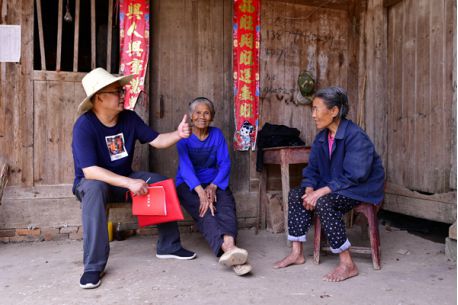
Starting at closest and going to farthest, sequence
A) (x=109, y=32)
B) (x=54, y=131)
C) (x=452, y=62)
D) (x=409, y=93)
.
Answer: (x=452, y=62) → (x=54, y=131) → (x=109, y=32) → (x=409, y=93)

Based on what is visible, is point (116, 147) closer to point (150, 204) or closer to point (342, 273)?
point (150, 204)

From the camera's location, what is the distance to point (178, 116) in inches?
165

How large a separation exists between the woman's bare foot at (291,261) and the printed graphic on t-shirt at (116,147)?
1486mm

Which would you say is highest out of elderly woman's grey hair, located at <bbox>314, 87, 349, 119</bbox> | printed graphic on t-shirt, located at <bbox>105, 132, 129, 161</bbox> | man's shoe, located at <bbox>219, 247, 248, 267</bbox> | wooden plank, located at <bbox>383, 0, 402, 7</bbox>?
wooden plank, located at <bbox>383, 0, 402, 7</bbox>

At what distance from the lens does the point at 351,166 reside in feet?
9.56

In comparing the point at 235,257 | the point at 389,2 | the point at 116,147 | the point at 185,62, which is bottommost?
the point at 235,257

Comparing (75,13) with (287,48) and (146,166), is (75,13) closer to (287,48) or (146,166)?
(146,166)

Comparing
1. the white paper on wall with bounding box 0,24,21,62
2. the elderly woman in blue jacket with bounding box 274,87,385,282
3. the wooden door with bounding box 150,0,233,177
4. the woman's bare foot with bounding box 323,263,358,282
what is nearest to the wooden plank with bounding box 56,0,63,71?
the white paper on wall with bounding box 0,24,21,62

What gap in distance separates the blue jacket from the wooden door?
4.62ft

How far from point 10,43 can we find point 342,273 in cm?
350

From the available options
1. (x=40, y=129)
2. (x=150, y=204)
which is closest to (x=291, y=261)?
(x=150, y=204)

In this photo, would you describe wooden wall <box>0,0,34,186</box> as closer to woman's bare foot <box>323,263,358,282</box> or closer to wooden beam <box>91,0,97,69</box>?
wooden beam <box>91,0,97,69</box>

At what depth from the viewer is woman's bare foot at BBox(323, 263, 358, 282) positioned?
108 inches

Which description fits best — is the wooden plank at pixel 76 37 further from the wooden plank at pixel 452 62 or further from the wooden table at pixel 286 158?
the wooden plank at pixel 452 62
